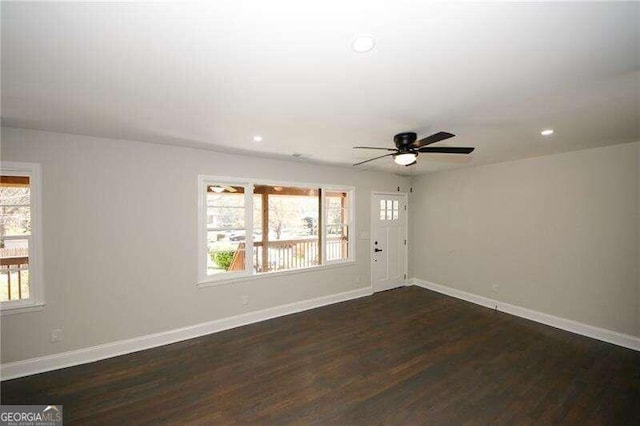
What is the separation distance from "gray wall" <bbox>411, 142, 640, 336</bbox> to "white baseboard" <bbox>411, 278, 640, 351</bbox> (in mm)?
76

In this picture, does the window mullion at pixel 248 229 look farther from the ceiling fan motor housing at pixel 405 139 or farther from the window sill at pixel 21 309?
the ceiling fan motor housing at pixel 405 139

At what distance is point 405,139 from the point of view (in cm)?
282

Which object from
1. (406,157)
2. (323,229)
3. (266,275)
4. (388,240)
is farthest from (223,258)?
(388,240)

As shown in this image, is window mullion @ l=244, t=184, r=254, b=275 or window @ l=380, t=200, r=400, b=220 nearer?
window mullion @ l=244, t=184, r=254, b=275

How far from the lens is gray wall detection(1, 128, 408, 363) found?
281cm

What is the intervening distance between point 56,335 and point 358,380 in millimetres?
3366

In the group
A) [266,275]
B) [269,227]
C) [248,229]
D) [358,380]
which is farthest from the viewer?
[269,227]

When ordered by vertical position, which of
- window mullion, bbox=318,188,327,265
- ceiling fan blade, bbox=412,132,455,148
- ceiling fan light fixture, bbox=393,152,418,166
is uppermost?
ceiling fan blade, bbox=412,132,455,148

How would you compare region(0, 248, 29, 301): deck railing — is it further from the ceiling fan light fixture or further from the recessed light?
the ceiling fan light fixture

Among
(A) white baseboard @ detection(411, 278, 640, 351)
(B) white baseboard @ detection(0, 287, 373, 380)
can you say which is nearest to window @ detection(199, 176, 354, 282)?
(B) white baseboard @ detection(0, 287, 373, 380)

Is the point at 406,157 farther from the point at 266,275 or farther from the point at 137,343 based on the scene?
the point at 137,343

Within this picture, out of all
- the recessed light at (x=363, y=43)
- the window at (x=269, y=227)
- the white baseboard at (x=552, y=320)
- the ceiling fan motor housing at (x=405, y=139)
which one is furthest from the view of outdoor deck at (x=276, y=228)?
the recessed light at (x=363, y=43)

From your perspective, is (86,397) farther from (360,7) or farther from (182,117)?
(360,7)

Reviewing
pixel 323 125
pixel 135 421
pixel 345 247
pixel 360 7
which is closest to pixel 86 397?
pixel 135 421
